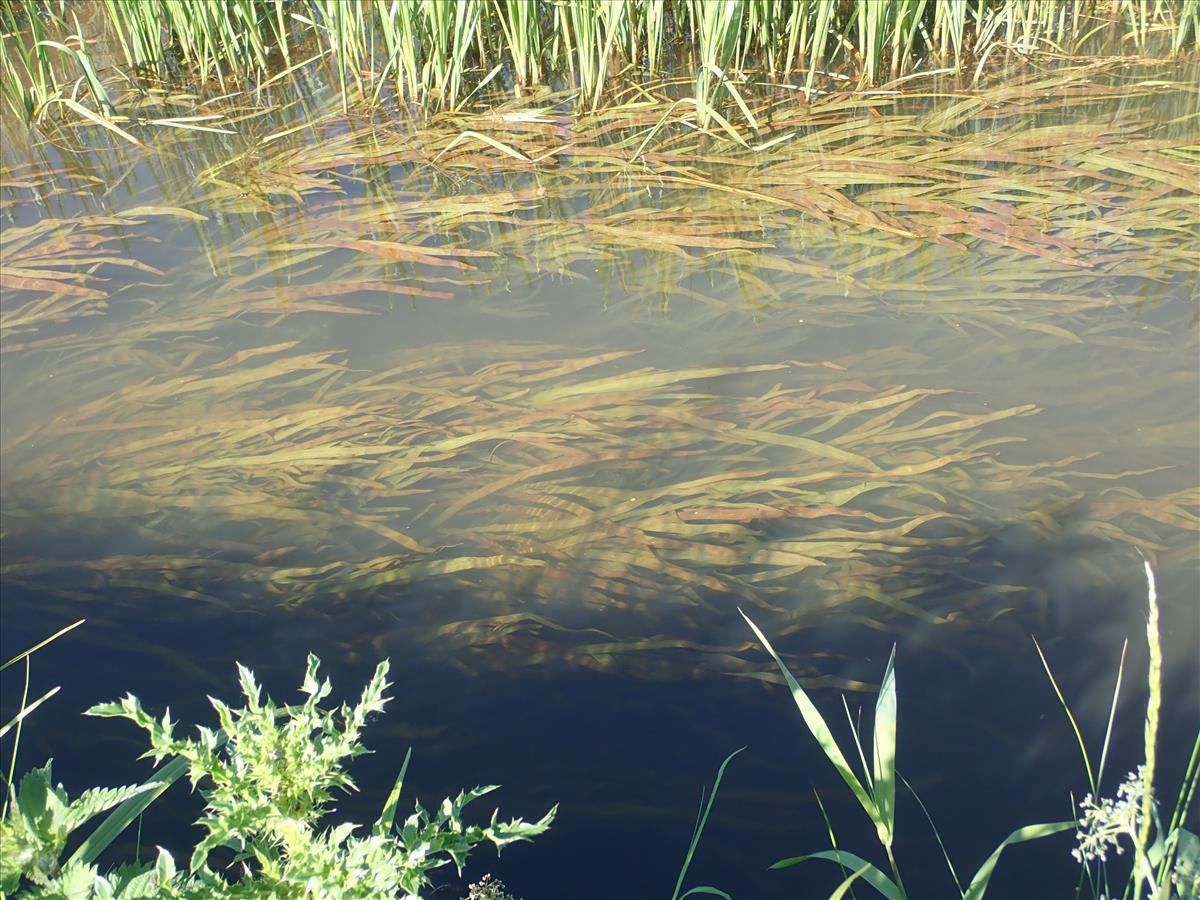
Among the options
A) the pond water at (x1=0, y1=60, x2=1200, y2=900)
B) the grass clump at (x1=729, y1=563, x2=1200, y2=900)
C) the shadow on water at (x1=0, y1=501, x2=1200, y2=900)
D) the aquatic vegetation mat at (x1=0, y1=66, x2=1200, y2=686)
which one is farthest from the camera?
the aquatic vegetation mat at (x1=0, y1=66, x2=1200, y2=686)

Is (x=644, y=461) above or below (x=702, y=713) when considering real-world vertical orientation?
above

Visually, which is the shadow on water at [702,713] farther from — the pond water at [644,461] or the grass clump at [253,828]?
the grass clump at [253,828]

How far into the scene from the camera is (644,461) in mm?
1772

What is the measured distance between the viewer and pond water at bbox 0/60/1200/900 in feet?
4.12

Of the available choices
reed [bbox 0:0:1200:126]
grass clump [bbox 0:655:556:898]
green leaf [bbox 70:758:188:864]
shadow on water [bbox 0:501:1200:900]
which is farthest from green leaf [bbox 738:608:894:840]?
reed [bbox 0:0:1200:126]

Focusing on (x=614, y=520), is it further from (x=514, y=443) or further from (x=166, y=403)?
(x=166, y=403)

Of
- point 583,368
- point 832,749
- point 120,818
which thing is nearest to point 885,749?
point 832,749

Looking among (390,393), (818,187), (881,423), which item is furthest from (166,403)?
(818,187)

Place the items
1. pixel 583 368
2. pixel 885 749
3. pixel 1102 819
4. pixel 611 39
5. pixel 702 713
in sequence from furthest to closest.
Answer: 1. pixel 611 39
2. pixel 583 368
3. pixel 702 713
4. pixel 885 749
5. pixel 1102 819

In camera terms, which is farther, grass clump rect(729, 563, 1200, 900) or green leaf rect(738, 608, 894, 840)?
green leaf rect(738, 608, 894, 840)

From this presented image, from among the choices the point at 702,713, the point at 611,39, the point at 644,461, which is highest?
the point at 611,39

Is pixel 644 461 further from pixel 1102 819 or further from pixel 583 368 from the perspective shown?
pixel 1102 819

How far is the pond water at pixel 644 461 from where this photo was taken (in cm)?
126

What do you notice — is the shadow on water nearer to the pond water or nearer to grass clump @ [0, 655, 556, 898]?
the pond water
